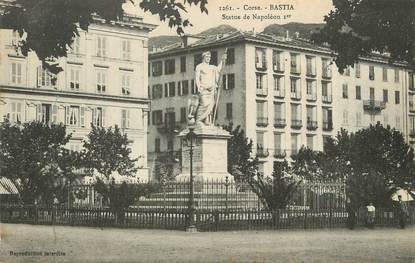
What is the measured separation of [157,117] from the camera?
2566 inches

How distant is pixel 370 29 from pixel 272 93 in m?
44.8

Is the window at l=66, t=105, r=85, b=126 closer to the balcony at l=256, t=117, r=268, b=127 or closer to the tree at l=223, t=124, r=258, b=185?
the tree at l=223, t=124, r=258, b=185

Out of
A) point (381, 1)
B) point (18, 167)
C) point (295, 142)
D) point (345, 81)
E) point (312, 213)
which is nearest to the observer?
point (381, 1)

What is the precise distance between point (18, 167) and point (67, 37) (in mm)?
21097

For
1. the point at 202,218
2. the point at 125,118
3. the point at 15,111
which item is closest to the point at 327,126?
the point at 125,118

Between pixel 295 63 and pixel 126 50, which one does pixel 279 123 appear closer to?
pixel 295 63

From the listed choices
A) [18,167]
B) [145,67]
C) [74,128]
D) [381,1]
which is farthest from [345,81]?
[381,1]

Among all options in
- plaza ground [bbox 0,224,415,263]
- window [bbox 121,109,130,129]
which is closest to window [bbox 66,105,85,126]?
window [bbox 121,109,130,129]

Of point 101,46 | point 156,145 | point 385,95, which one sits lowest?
point 156,145

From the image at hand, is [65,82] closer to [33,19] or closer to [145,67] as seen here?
[145,67]

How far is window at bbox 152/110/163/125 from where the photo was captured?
64.8m

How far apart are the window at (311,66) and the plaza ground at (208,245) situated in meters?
41.5

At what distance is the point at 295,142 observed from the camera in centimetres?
6144

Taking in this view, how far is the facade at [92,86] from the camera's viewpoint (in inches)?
1843
